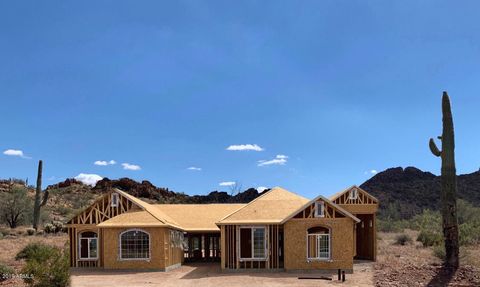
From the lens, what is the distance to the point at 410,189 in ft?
239

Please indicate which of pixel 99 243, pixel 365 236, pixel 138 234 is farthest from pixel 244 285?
pixel 365 236

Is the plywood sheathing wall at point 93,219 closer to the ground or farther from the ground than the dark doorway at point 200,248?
farther from the ground

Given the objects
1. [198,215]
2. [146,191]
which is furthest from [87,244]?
[146,191]

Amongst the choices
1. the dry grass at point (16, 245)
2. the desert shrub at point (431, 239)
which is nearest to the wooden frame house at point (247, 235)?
the dry grass at point (16, 245)

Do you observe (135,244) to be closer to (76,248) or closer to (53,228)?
(76,248)

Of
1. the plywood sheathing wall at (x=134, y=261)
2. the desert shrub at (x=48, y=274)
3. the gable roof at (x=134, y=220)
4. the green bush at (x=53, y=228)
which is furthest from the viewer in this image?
the green bush at (x=53, y=228)

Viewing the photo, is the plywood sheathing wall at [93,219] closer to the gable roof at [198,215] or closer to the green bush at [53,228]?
the gable roof at [198,215]

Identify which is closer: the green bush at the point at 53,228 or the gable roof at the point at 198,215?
the gable roof at the point at 198,215

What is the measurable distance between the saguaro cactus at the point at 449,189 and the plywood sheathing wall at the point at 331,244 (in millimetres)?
4034

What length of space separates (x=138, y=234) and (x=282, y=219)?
22.4ft

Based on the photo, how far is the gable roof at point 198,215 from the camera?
105 feet

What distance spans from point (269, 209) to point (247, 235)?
1.80 m

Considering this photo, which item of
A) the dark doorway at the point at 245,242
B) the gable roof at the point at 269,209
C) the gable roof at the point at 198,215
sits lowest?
the dark doorway at the point at 245,242

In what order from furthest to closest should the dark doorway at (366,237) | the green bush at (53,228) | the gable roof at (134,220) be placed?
the green bush at (53,228) → the dark doorway at (366,237) → the gable roof at (134,220)
